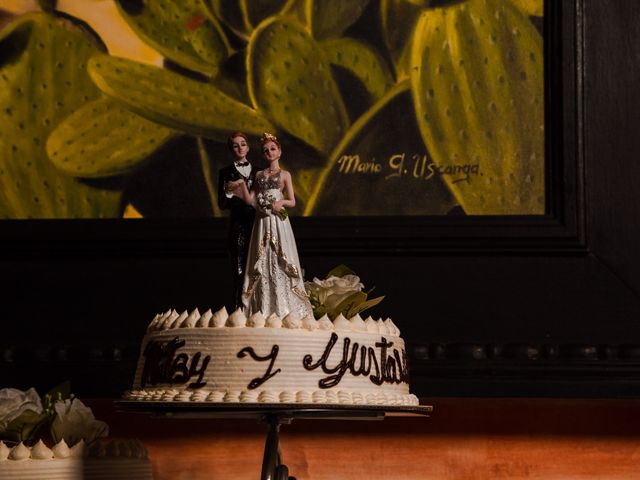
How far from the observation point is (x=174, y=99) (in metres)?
2.42

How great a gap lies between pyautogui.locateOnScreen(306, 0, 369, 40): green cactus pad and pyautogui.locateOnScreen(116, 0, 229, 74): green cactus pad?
0.20 metres

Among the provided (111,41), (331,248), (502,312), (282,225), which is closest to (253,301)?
(282,225)

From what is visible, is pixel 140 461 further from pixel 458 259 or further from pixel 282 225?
pixel 458 259

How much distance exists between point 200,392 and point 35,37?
1149mm

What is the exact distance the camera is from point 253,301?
1821 millimetres

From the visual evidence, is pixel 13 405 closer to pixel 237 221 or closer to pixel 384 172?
pixel 237 221

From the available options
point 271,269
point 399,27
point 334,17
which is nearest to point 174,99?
point 334,17

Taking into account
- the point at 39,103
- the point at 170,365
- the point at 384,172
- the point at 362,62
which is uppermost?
the point at 362,62

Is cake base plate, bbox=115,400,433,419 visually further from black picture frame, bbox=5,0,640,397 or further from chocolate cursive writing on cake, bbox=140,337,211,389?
black picture frame, bbox=5,0,640,397

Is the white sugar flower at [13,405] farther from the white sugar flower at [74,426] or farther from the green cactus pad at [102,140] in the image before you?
the green cactus pad at [102,140]

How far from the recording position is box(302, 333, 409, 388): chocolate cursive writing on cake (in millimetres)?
1667

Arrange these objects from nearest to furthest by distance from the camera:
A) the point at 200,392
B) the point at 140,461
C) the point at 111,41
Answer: the point at 200,392, the point at 140,461, the point at 111,41

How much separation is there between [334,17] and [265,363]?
100 cm

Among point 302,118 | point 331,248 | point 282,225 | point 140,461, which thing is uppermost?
point 302,118
